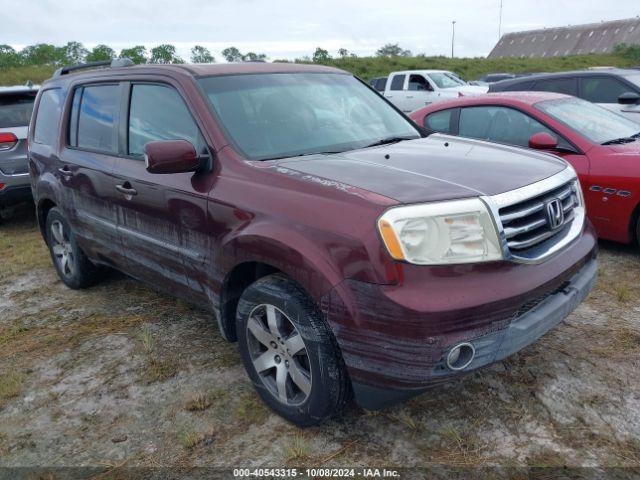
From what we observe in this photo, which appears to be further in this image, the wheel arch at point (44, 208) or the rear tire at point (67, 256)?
the wheel arch at point (44, 208)

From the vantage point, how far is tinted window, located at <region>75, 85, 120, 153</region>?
398cm

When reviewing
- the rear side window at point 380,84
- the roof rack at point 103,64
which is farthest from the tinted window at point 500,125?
the rear side window at point 380,84

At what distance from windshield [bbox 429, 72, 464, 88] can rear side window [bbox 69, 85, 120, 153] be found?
45.4ft

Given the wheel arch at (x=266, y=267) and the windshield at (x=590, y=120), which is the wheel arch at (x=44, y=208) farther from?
the windshield at (x=590, y=120)

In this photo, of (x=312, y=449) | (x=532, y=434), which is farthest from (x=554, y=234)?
(x=312, y=449)

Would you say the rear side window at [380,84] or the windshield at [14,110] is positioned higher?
the windshield at [14,110]

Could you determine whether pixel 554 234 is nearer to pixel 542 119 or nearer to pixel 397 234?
pixel 397 234

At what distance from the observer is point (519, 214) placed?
257 cm

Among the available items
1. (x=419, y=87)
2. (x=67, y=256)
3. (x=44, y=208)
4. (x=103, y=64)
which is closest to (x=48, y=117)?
(x=103, y=64)

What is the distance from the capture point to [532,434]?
8.88 feet

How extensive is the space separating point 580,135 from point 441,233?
3.41 m

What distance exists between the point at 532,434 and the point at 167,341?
236 cm

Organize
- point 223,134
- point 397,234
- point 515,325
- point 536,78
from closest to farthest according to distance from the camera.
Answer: point 397,234
point 515,325
point 223,134
point 536,78

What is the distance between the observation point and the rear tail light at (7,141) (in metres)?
7.18
